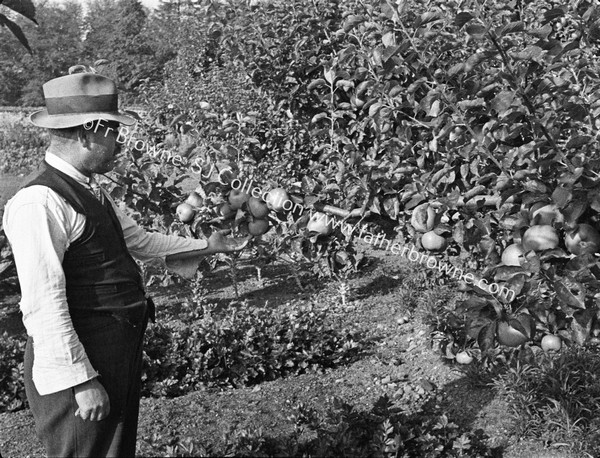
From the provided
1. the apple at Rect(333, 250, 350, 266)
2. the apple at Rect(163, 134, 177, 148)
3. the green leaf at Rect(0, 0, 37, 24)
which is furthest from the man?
the apple at Rect(163, 134, 177, 148)

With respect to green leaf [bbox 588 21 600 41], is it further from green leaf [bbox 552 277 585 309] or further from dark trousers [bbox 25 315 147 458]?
dark trousers [bbox 25 315 147 458]

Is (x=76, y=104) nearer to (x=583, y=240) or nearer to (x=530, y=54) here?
(x=530, y=54)

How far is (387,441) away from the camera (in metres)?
2.45

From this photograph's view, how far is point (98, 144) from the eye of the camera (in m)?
1.66

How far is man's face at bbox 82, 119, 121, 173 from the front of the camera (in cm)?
166

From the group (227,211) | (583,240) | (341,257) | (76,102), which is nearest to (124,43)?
(341,257)

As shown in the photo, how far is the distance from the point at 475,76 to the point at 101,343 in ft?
4.23


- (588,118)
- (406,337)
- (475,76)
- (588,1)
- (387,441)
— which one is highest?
(588,1)

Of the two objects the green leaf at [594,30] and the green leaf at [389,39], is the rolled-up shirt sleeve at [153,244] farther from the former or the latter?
the green leaf at [594,30]

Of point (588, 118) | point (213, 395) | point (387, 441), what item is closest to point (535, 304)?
point (588, 118)

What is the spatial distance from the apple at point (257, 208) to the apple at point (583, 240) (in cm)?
87

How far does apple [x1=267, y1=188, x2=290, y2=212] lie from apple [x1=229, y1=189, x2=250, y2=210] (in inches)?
5.7

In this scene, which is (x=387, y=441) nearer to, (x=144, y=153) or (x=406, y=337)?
(x=406, y=337)

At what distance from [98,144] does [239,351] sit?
197 centimetres
